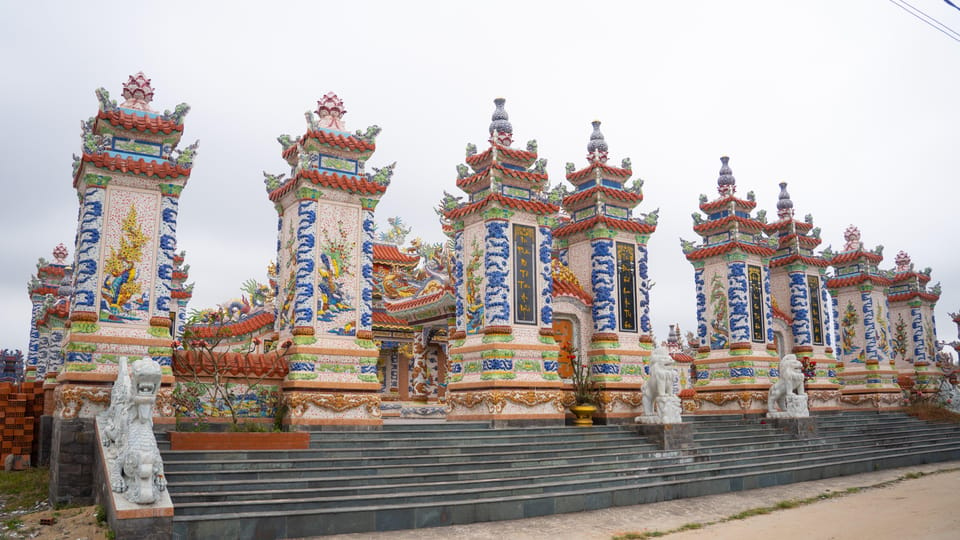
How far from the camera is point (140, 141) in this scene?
1176 centimetres

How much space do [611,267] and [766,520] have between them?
7.92 meters

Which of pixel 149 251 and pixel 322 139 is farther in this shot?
pixel 322 139

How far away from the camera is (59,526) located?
8.30 meters

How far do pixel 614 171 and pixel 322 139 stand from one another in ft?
24.7

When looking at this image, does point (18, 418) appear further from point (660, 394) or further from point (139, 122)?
point (660, 394)

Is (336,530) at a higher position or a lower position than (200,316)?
lower

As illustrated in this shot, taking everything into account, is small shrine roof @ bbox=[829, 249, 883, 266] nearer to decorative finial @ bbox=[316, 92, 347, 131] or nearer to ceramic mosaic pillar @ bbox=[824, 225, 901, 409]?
ceramic mosaic pillar @ bbox=[824, 225, 901, 409]

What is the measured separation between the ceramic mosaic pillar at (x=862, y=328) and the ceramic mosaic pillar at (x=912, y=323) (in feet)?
6.95

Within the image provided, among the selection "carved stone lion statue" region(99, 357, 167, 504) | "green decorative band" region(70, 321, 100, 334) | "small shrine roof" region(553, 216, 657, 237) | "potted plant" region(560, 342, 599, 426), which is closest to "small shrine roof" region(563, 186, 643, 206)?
"small shrine roof" region(553, 216, 657, 237)

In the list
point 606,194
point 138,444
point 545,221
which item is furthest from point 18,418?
point 606,194

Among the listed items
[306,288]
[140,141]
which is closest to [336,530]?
[306,288]

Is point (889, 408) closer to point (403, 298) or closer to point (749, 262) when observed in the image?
point (749, 262)

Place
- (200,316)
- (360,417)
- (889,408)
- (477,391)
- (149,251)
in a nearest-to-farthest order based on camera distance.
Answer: (200,316) < (149,251) < (360,417) < (477,391) < (889,408)

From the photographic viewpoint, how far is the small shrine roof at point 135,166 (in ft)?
36.6
